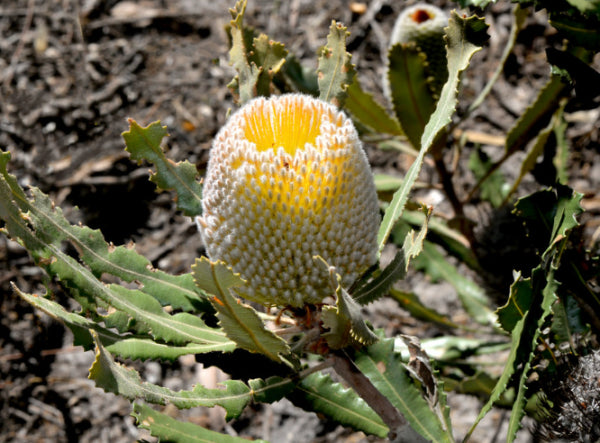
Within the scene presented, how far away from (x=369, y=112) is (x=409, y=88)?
0.86ft

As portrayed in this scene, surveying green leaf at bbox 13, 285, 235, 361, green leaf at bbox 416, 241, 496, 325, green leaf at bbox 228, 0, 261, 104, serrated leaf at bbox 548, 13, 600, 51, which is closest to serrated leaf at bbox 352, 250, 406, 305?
green leaf at bbox 13, 285, 235, 361

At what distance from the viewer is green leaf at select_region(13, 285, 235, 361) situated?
124 cm

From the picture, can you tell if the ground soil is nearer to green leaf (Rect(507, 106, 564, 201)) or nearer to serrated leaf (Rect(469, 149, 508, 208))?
serrated leaf (Rect(469, 149, 508, 208))

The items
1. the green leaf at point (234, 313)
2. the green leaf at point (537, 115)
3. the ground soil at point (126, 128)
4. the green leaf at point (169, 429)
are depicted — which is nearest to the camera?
the green leaf at point (234, 313)

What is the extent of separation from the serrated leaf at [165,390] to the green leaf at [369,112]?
44.4 inches

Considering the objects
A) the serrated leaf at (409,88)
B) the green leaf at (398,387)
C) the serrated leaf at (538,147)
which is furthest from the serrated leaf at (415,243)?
the serrated leaf at (538,147)

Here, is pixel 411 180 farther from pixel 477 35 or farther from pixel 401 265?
pixel 477 35

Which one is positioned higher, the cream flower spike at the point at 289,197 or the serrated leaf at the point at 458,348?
the cream flower spike at the point at 289,197

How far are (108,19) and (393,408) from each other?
3.10 m

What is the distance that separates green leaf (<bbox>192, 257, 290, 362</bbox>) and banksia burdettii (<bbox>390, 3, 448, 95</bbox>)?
122 cm

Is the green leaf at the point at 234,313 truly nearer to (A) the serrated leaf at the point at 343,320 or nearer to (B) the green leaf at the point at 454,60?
(A) the serrated leaf at the point at 343,320

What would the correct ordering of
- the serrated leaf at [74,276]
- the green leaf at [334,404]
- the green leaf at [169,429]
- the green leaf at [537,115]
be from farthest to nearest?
the green leaf at [537,115] < the green leaf at [334,404] < the serrated leaf at [74,276] < the green leaf at [169,429]

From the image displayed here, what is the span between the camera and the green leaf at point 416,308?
2.31 m

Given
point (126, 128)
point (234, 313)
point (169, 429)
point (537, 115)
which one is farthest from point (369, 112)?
point (126, 128)
